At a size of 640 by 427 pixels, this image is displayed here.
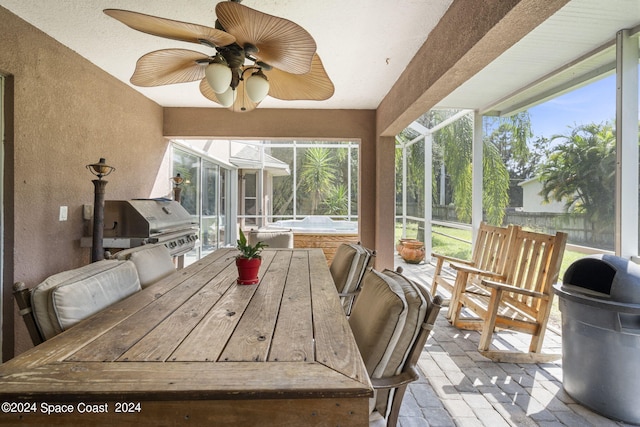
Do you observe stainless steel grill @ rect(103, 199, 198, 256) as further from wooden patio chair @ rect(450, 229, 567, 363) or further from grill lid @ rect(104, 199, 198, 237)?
wooden patio chair @ rect(450, 229, 567, 363)

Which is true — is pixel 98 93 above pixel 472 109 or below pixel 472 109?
below

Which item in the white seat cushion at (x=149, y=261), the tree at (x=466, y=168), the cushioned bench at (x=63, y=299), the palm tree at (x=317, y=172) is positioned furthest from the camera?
the palm tree at (x=317, y=172)

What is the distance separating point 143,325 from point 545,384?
2.54 metres

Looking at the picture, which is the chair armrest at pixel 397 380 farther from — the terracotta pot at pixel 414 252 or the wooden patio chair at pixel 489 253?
the terracotta pot at pixel 414 252

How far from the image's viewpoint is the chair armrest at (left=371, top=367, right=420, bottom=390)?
3.39ft

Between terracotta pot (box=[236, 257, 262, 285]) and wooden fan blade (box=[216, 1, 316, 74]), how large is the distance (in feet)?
3.41

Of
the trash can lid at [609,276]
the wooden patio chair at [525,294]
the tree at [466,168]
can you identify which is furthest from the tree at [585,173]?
the trash can lid at [609,276]

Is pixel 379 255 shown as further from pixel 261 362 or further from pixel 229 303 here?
pixel 261 362

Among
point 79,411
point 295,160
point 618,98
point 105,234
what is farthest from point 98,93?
point 295,160

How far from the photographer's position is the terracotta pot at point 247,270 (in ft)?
5.71

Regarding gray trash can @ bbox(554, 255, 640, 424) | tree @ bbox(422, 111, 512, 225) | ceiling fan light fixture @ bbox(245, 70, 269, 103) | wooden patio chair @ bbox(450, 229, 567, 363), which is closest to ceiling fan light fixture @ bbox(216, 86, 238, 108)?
ceiling fan light fixture @ bbox(245, 70, 269, 103)

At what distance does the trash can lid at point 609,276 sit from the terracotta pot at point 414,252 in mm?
4110

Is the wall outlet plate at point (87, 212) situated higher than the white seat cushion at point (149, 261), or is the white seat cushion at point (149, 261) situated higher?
the wall outlet plate at point (87, 212)

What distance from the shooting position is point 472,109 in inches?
169
